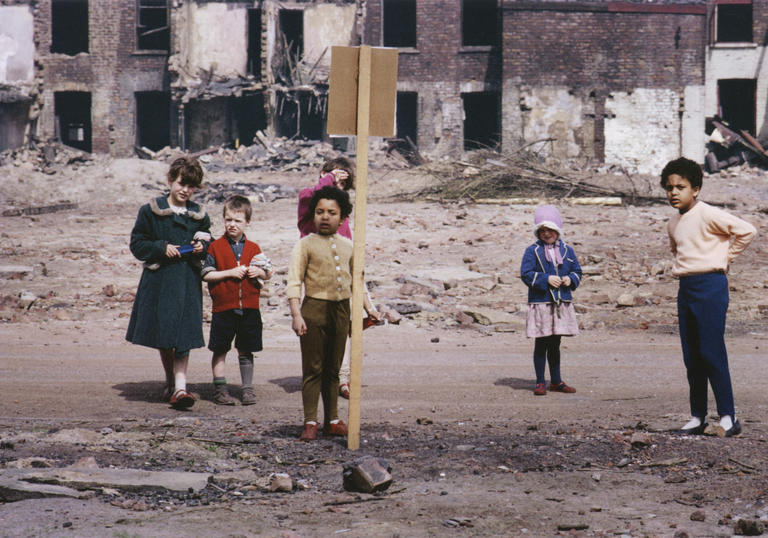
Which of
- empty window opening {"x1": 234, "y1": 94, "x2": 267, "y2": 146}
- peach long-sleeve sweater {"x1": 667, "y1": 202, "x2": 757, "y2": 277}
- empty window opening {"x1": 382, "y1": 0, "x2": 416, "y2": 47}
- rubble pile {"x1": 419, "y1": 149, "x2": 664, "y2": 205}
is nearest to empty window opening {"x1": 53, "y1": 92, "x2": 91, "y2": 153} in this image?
empty window opening {"x1": 234, "y1": 94, "x2": 267, "y2": 146}

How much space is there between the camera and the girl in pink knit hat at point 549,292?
7.51 meters

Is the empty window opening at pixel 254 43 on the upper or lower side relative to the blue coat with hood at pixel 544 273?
upper

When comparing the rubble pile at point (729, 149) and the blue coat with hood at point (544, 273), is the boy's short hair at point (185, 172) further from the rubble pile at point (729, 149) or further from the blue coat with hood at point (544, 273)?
the rubble pile at point (729, 149)

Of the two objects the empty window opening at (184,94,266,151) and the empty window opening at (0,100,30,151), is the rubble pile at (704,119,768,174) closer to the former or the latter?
the empty window opening at (184,94,266,151)

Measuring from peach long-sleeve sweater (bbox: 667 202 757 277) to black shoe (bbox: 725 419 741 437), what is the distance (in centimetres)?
97

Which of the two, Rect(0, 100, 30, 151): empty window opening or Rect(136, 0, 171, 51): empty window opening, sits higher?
Rect(136, 0, 171, 51): empty window opening

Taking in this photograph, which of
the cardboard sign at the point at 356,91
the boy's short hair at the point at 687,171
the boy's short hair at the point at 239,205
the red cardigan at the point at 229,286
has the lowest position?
the red cardigan at the point at 229,286

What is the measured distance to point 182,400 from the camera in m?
6.75

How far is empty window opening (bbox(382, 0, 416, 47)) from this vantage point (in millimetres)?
35781

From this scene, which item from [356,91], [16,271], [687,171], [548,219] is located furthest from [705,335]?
[16,271]

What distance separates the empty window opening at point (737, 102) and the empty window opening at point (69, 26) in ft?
79.6

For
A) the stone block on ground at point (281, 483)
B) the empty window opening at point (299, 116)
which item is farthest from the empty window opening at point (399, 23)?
the stone block on ground at point (281, 483)

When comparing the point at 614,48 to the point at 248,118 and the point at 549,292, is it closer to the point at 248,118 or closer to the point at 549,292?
the point at 248,118

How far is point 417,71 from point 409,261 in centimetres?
2107
